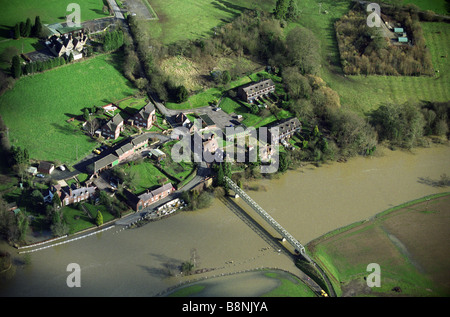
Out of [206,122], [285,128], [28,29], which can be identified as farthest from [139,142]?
[28,29]

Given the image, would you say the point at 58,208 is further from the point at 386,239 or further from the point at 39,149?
the point at 386,239

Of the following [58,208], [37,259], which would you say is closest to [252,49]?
[58,208]

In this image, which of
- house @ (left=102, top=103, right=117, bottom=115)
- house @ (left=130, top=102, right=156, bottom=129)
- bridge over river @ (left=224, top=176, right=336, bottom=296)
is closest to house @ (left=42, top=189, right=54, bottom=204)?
house @ (left=130, top=102, right=156, bottom=129)

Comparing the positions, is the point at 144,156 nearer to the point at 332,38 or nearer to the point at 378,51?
the point at 332,38

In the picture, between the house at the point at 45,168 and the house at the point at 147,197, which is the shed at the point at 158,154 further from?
the house at the point at 45,168

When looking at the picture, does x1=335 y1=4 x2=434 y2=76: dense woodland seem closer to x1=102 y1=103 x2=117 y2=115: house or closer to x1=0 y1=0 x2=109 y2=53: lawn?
x1=102 y1=103 x2=117 y2=115: house
